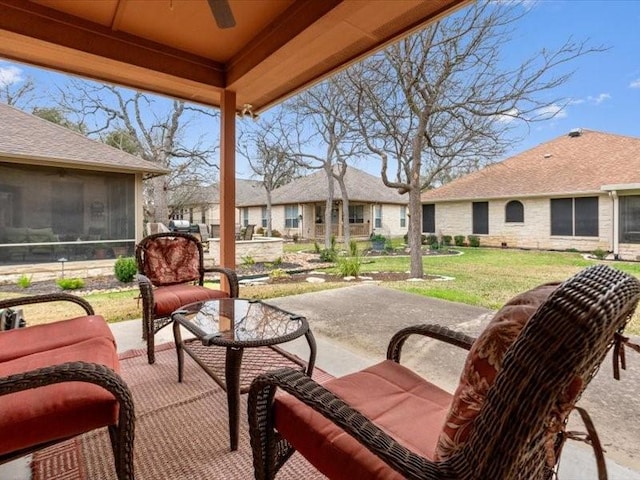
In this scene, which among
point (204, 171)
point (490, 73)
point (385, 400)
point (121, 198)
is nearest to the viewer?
point (385, 400)

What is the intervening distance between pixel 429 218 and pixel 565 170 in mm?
5490

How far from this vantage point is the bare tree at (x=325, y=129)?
9.69 m

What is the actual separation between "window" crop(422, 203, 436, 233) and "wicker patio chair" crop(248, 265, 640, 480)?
46.7ft

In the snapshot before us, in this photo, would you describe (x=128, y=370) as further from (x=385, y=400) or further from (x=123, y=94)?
(x=123, y=94)

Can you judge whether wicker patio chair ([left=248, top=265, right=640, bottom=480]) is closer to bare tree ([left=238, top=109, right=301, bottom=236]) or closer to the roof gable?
bare tree ([left=238, top=109, right=301, bottom=236])

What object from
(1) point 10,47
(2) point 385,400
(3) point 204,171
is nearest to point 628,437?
(2) point 385,400

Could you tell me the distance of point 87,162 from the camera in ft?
22.0

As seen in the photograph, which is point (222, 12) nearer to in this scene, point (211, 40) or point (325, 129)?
point (211, 40)

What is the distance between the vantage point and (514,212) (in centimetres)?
1205

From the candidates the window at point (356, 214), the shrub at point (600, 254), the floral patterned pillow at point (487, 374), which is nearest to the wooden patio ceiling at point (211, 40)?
the floral patterned pillow at point (487, 374)

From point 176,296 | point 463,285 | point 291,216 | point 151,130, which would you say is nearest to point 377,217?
point 291,216

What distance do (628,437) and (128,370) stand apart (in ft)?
10.6

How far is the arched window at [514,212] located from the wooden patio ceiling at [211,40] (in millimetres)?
10810

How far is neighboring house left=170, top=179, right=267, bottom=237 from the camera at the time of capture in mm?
12734
